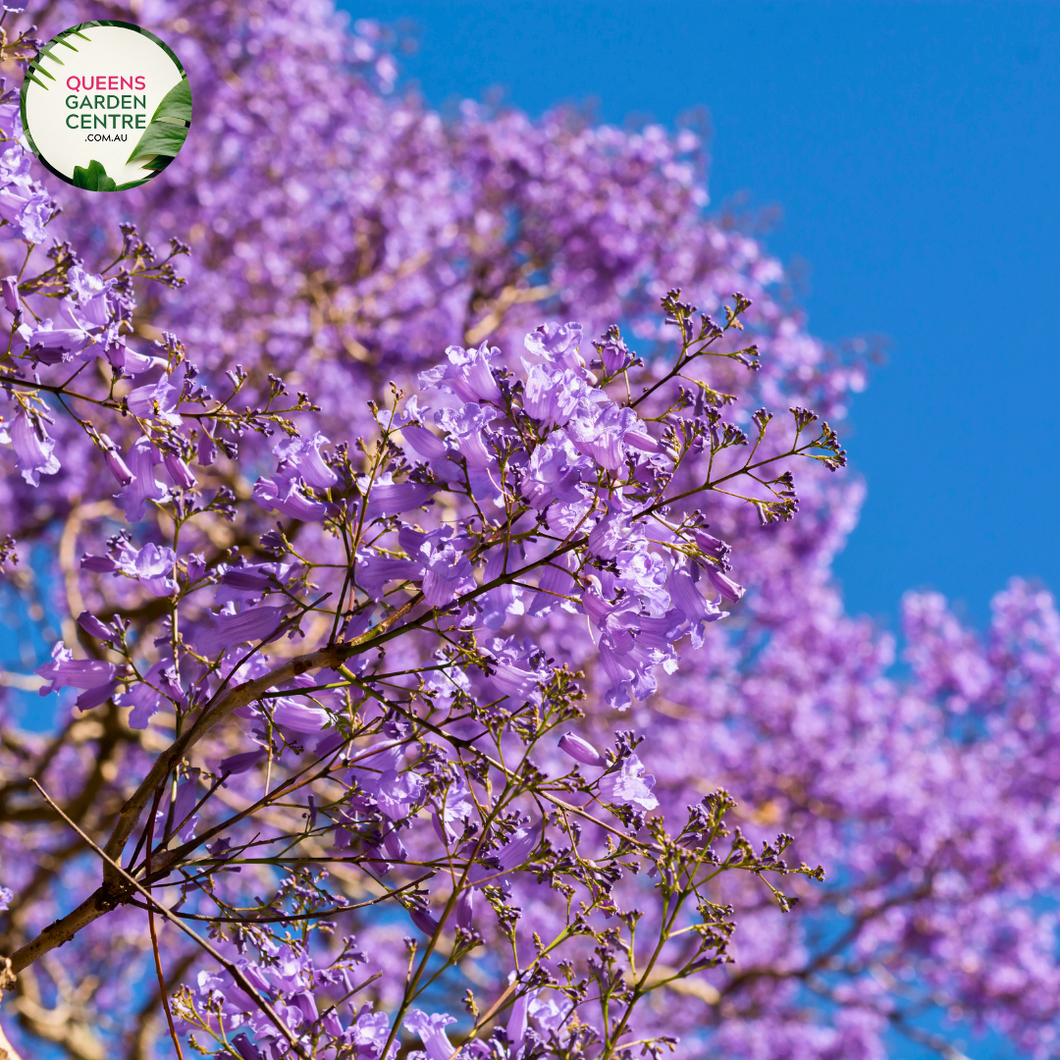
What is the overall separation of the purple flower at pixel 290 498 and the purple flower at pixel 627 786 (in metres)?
0.68

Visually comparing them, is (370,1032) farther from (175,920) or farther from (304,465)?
(304,465)

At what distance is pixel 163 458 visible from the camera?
2.04m

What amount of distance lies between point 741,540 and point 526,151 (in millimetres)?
3954

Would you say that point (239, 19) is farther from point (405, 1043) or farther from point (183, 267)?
point (405, 1043)

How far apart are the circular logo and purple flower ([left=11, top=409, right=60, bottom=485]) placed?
123 centimetres

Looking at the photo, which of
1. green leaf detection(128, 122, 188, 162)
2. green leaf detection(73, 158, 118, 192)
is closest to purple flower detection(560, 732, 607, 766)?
green leaf detection(73, 158, 118, 192)

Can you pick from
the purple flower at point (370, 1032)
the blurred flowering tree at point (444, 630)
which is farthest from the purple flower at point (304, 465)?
the purple flower at point (370, 1032)

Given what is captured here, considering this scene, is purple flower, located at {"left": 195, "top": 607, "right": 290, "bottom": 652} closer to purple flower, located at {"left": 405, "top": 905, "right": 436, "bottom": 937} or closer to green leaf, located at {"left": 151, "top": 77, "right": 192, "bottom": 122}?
purple flower, located at {"left": 405, "top": 905, "right": 436, "bottom": 937}

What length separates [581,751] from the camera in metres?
1.95

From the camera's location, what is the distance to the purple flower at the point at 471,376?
5.95 feet

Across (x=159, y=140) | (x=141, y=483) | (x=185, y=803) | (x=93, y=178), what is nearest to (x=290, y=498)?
(x=141, y=483)

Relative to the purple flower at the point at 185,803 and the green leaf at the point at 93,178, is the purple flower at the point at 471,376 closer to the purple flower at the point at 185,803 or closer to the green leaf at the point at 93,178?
the purple flower at the point at 185,803

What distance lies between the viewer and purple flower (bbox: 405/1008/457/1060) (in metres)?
1.88

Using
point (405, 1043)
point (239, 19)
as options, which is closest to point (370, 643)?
point (405, 1043)
